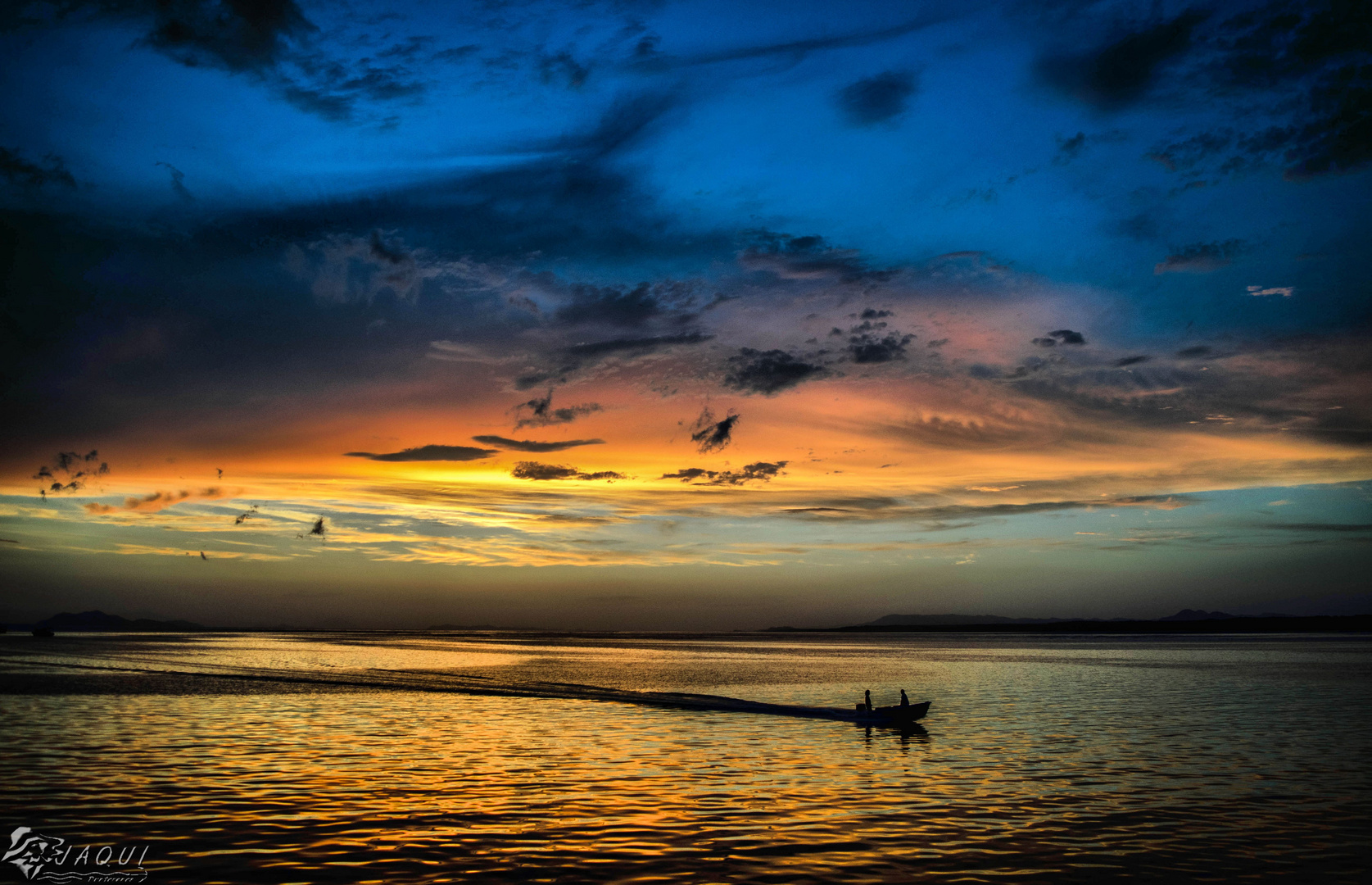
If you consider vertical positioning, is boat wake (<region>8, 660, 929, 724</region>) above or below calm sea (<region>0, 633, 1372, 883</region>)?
below

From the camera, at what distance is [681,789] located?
31.4 m

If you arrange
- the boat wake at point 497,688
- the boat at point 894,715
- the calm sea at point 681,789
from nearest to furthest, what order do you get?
the calm sea at point 681,789, the boat at point 894,715, the boat wake at point 497,688

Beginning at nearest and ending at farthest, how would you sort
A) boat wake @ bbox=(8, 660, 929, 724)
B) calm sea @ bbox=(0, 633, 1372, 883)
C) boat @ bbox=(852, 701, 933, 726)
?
calm sea @ bbox=(0, 633, 1372, 883)
boat @ bbox=(852, 701, 933, 726)
boat wake @ bbox=(8, 660, 929, 724)

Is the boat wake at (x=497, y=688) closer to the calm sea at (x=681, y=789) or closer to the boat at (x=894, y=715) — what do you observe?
the boat at (x=894, y=715)

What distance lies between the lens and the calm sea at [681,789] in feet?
72.5

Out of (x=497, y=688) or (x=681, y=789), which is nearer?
(x=681, y=789)

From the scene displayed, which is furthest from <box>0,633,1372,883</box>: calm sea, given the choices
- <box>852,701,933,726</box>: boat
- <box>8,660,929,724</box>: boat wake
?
<box>8,660,929,724</box>: boat wake

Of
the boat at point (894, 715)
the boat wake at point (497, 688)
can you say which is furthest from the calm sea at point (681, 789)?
the boat wake at point (497, 688)

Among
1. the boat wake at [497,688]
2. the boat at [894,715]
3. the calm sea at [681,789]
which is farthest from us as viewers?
the boat wake at [497,688]

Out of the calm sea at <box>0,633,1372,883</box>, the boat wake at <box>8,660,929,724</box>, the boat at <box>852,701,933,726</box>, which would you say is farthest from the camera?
the boat wake at <box>8,660,929,724</box>

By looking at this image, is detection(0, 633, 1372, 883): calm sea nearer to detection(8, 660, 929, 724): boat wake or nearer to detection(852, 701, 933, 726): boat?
detection(852, 701, 933, 726): boat

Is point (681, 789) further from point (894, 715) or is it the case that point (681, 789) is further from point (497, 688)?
point (497, 688)

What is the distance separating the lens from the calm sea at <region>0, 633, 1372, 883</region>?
72.5 feet

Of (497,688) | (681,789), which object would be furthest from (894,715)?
(497,688)
